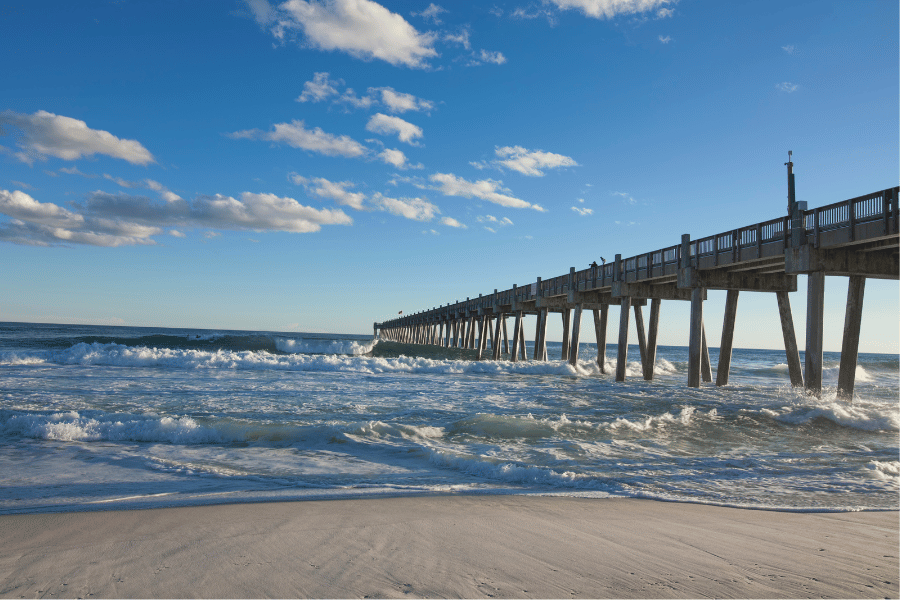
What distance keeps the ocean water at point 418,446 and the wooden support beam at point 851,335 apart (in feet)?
2.36

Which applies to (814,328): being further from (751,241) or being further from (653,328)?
(653,328)

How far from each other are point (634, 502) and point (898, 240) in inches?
497

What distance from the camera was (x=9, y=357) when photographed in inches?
981

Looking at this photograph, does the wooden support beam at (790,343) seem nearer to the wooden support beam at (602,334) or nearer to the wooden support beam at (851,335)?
the wooden support beam at (851,335)

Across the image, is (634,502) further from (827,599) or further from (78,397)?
(78,397)

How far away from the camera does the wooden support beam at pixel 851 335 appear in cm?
1423

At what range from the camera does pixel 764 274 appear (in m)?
19.4

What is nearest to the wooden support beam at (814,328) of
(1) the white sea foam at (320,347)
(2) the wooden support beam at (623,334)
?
(2) the wooden support beam at (623,334)

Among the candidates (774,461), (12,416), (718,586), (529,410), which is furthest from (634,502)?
(12,416)

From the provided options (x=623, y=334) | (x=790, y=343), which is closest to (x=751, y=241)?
(x=790, y=343)

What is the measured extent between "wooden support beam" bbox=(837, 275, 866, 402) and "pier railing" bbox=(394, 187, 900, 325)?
1.83 metres

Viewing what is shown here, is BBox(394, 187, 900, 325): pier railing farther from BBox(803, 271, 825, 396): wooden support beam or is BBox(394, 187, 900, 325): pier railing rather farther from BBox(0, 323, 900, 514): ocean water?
BBox(0, 323, 900, 514): ocean water

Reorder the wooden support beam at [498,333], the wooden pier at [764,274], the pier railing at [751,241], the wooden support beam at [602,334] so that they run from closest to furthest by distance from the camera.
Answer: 1. the pier railing at [751,241]
2. the wooden pier at [764,274]
3. the wooden support beam at [602,334]
4. the wooden support beam at [498,333]

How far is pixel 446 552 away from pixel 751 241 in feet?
54.5
